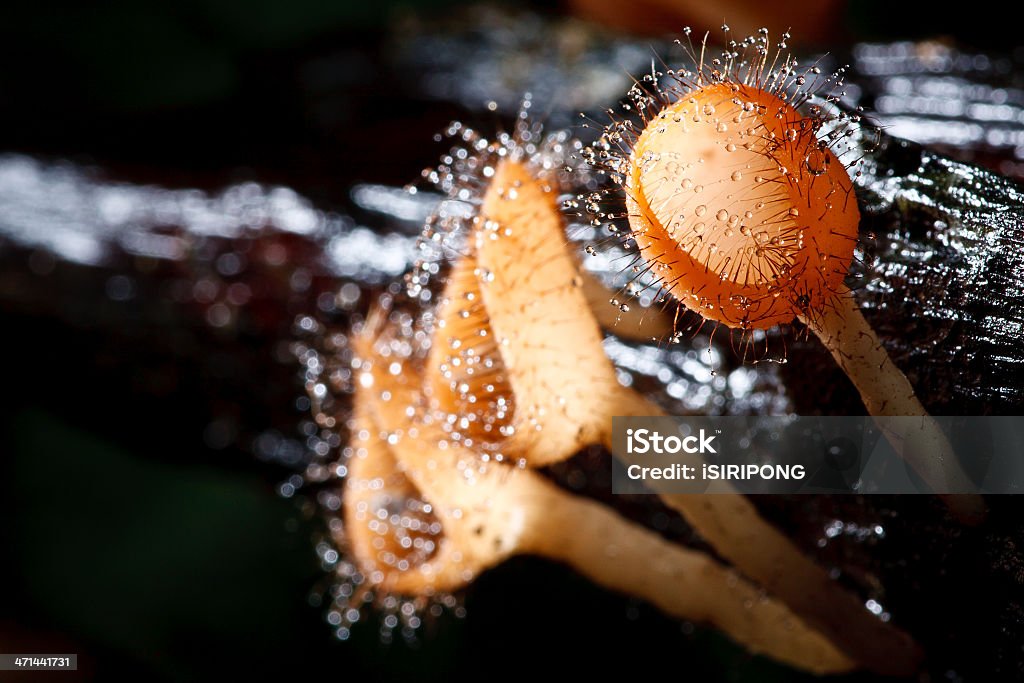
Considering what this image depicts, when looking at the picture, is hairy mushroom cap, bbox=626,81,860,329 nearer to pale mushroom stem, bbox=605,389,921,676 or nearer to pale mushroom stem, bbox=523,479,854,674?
pale mushroom stem, bbox=605,389,921,676

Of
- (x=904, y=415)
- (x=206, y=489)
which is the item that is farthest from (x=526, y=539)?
(x=206, y=489)

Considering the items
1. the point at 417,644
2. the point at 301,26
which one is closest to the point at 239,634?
the point at 417,644

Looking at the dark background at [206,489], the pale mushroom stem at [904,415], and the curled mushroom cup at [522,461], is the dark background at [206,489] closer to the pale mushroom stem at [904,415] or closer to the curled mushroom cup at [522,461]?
the curled mushroom cup at [522,461]

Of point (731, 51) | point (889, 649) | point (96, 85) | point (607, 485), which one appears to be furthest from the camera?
point (96, 85)

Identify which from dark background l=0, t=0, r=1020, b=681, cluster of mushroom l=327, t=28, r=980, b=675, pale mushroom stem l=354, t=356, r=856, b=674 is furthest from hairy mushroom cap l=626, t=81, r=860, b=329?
dark background l=0, t=0, r=1020, b=681

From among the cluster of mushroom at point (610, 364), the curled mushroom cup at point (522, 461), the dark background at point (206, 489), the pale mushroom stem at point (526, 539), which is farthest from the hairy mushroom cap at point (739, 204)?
the dark background at point (206, 489)

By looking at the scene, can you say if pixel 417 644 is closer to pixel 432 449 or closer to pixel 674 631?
pixel 674 631
